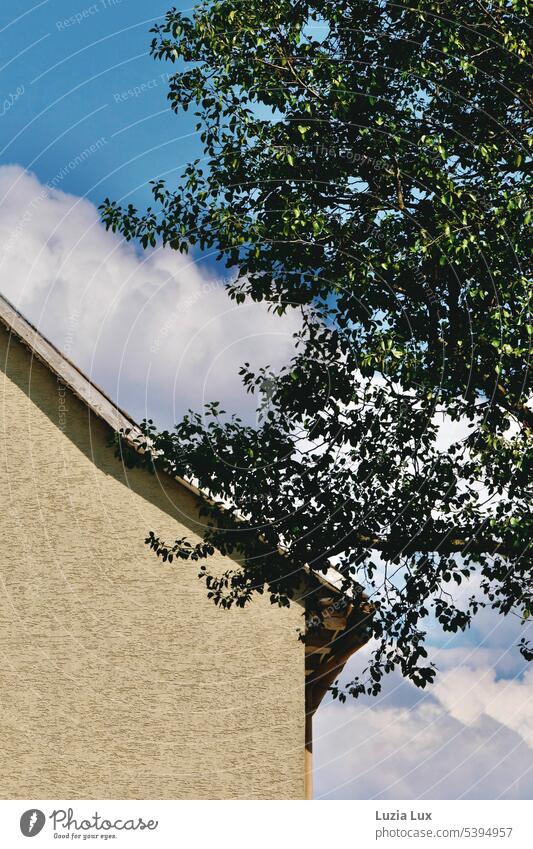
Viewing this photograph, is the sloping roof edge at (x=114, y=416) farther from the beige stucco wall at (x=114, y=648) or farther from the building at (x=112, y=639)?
the beige stucco wall at (x=114, y=648)

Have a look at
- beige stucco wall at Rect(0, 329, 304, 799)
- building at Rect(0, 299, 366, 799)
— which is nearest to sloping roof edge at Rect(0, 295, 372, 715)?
building at Rect(0, 299, 366, 799)

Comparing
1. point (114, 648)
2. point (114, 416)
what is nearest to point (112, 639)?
point (114, 648)

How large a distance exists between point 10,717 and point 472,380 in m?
9.06

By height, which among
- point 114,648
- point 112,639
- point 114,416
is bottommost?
point 114,648

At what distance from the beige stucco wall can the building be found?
2 cm

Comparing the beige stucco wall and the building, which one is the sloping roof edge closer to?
the building

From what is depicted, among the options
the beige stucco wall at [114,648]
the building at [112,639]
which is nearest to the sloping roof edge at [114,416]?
the building at [112,639]

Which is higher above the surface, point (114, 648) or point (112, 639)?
point (112, 639)

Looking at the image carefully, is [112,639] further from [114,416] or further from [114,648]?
[114,416]

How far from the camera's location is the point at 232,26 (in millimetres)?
12133

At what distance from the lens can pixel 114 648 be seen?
14656mm

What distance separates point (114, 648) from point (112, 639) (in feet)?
0.50

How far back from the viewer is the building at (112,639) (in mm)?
13914

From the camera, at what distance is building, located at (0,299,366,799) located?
13.9 meters
